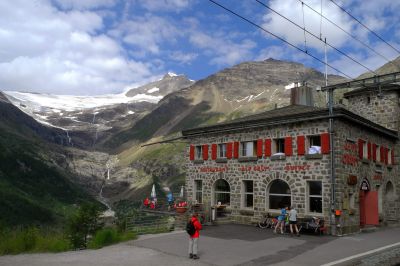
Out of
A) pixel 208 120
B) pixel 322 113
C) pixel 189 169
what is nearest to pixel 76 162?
pixel 208 120

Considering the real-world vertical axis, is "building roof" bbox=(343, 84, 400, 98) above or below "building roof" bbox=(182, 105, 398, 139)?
above

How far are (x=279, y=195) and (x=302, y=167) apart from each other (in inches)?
91.8

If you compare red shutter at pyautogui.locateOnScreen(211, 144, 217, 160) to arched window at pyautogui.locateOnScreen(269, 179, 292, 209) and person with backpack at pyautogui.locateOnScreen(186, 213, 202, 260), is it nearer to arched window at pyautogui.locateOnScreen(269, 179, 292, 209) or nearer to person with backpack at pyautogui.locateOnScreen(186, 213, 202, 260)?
arched window at pyautogui.locateOnScreen(269, 179, 292, 209)

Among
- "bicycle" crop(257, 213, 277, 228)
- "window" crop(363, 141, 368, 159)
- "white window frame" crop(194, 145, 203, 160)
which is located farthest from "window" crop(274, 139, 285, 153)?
"white window frame" crop(194, 145, 203, 160)

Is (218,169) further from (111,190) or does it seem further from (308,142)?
(111,190)

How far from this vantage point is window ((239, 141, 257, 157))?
24364 millimetres

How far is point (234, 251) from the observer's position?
1527cm

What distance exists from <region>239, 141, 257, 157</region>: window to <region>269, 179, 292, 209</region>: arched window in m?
2.25

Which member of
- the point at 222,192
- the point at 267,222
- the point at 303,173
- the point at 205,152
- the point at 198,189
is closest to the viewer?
the point at 303,173

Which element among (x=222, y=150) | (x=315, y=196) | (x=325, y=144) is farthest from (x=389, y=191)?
(x=222, y=150)

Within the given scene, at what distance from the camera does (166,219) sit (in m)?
23.5

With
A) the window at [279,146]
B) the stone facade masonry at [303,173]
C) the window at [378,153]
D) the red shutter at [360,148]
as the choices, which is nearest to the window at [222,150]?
the stone facade masonry at [303,173]

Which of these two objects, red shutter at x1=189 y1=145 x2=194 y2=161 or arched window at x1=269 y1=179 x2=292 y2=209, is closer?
arched window at x1=269 y1=179 x2=292 y2=209

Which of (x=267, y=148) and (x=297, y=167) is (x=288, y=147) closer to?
(x=297, y=167)
